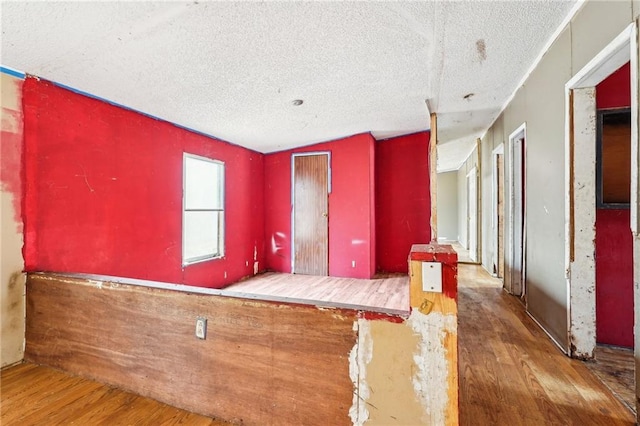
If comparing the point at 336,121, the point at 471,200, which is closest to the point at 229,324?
the point at 336,121

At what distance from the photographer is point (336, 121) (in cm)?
396

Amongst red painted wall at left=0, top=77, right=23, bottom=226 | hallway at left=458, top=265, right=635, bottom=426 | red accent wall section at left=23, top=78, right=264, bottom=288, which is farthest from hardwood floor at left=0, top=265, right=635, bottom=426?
red painted wall at left=0, top=77, right=23, bottom=226

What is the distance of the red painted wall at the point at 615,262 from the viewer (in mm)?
2145

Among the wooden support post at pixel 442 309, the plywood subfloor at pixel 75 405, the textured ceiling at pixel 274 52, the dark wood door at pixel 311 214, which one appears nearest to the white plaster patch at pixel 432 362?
the wooden support post at pixel 442 309

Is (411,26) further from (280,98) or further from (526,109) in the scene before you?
(526,109)

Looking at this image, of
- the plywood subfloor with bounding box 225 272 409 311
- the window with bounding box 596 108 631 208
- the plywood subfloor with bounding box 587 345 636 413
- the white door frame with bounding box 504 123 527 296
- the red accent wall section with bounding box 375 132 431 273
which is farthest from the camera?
the red accent wall section with bounding box 375 132 431 273

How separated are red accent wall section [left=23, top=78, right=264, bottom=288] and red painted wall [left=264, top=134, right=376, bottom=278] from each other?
5.19 ft

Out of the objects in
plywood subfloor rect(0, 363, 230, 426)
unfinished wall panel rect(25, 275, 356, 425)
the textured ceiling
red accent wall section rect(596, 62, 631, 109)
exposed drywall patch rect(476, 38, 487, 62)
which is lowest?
plywood subfloor rect(0, 363, 230, 426)

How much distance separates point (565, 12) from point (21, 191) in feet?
13.6

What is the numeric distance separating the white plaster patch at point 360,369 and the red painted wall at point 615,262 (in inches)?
89.6

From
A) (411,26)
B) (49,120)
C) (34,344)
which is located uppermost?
(411,26)

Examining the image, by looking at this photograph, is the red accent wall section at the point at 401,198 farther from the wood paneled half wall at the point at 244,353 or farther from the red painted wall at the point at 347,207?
the wood paneled half wall at the point at 244,353

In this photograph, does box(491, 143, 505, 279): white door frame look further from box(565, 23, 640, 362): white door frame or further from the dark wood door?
the dark wood door

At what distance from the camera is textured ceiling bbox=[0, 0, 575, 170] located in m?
1.67
